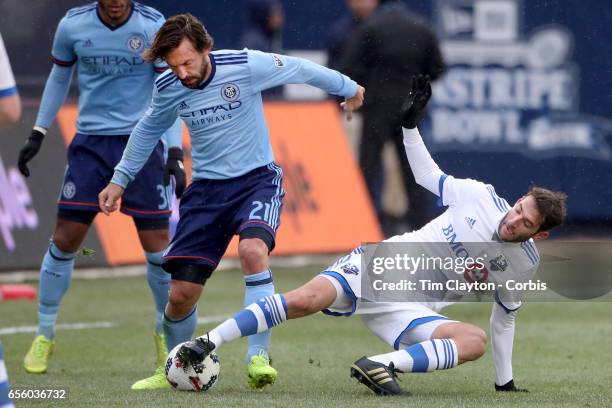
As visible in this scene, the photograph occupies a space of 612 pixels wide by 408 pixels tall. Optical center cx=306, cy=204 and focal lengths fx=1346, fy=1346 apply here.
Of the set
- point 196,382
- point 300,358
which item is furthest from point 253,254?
point 300,358

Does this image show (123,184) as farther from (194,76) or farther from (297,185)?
(297,185)

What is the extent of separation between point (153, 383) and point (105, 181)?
1441 mm

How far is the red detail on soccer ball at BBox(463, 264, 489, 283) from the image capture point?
6.84 meters

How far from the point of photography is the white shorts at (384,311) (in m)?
6.84

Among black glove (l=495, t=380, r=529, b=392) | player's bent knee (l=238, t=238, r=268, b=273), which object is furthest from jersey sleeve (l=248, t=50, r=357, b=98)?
black glove (l=495, t=380, r=529, b=392)

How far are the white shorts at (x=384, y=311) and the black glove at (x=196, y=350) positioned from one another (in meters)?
0.75

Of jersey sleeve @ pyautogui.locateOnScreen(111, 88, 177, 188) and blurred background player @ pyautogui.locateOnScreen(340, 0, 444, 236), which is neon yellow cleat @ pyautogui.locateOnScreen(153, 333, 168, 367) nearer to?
jersey sleeve @ pyautogui.locateOnScreen(111, 88, 177, 188)

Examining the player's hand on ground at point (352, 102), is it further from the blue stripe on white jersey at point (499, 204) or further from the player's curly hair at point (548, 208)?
the player's curly hair at point (548, 208)

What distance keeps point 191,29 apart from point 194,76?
0.24m

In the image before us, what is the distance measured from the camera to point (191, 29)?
678cm

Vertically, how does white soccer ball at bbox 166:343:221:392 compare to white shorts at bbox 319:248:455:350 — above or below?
below

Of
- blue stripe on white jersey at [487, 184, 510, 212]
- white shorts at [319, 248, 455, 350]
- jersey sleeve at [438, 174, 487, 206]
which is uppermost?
jersey sleeve at [438, 174, 487, 206]

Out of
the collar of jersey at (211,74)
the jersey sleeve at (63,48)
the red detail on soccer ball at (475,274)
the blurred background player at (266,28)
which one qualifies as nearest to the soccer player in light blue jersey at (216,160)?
the collar of jersey at (211,74)

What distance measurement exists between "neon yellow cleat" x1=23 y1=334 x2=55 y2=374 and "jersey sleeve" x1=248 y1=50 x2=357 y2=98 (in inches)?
86.6
